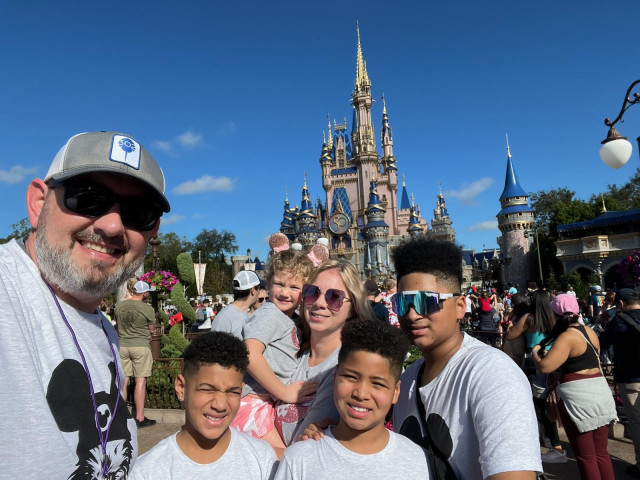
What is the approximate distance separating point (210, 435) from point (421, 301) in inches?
43.2

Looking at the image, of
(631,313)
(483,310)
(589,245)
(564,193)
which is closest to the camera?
(631,313)

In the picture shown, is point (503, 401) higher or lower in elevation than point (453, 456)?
higher

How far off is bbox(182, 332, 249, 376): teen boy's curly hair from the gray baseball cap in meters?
0.81

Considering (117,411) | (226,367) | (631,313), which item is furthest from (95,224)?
(631,313)

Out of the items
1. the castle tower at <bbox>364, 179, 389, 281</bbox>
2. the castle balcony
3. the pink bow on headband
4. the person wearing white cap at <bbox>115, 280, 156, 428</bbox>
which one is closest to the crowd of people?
the pink bow on headband

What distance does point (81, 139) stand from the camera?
139 cm

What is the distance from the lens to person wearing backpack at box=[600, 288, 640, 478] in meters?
4.61

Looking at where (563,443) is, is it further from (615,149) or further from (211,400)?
(211,400)

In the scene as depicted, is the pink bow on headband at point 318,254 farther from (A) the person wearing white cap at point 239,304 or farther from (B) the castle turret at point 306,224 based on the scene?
(B) the castle turret at point 306,224

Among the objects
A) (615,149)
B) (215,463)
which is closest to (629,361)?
(615,149)

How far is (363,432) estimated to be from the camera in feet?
5.57

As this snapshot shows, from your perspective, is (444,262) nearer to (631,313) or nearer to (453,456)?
(453,456)

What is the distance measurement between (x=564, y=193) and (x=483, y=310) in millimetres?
47844

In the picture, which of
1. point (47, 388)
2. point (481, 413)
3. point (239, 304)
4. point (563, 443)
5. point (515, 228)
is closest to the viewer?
point (47, 388)
